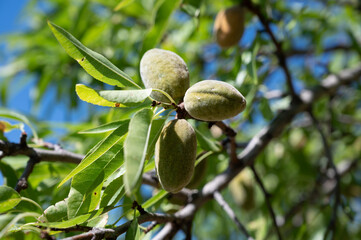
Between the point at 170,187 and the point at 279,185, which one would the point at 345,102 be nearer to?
the point at 279,185

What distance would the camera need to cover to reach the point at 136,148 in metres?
0.73

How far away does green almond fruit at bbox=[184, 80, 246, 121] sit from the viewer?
875 mm

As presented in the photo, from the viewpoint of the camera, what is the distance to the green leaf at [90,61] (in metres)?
0.90

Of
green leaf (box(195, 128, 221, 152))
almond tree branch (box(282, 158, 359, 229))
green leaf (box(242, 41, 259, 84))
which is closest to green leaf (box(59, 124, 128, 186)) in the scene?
green leaf (box(195, 128, 221, 152))

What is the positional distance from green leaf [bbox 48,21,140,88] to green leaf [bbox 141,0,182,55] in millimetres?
411

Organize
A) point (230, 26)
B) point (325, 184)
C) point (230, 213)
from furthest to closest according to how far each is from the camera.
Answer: point (325, 184)
point (230, 26)
point (230, 213)

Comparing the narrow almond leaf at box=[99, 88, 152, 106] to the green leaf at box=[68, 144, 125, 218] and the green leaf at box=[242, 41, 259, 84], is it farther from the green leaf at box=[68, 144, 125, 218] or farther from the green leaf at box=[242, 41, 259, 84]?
the green leaf at box=[242, 41, 259, 84]

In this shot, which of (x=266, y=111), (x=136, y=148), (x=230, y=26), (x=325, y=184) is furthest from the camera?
(x=325, y=184)

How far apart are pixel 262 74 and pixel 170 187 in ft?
4.11

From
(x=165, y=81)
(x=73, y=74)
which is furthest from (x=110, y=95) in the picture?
(x=73, y=74)

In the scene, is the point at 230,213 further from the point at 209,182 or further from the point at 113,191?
the point at 113,191

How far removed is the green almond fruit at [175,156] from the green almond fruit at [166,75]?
4.0 inches

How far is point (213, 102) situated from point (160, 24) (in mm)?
622

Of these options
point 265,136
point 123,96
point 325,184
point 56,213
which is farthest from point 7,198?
point 325,184
